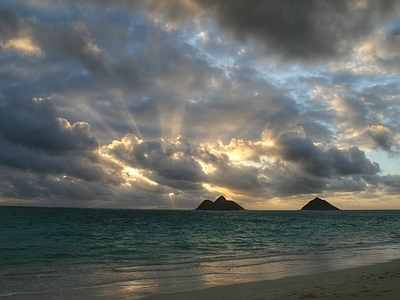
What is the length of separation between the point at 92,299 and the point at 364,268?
14919mm

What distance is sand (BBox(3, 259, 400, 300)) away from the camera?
39.1 ft

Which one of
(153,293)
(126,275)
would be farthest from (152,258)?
(153,293)

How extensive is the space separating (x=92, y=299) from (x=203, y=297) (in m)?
4.19

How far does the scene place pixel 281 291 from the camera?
1300cm

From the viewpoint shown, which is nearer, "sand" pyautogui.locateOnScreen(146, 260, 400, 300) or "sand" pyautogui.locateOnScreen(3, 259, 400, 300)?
"sand" pyautogui.locateOnScreen(146, 260, 400, 300)

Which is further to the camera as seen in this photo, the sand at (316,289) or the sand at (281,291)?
the sand at (281,291)

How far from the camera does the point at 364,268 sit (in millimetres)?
18812

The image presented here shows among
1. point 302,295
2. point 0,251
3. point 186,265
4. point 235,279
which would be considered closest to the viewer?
point 302,295

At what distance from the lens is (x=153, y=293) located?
13414mm

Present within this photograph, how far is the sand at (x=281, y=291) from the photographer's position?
469 inches

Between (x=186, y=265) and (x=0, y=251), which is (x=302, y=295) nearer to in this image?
(x=186, y=265)

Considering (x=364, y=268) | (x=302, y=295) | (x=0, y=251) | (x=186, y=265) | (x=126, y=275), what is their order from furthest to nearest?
(x=0, y=251)
(x=186, y=265)
(x=364, y=268)
(x=126, y=275)
(x=302, y=295)

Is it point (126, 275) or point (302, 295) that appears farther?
point (126, 275)

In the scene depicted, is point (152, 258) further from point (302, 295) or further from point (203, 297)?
point (302, 295)
